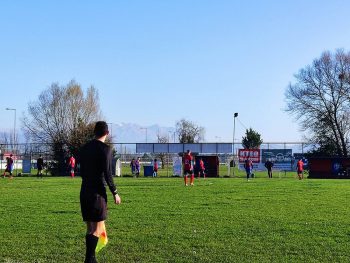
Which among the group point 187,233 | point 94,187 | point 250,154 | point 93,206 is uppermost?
point 250,154

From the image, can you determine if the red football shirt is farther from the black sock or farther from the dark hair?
the black sock

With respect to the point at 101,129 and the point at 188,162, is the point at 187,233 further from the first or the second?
the point at 188,162

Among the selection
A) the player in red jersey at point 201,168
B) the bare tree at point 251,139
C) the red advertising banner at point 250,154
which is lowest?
the player in red jersey at point 201,168

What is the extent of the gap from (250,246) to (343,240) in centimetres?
189

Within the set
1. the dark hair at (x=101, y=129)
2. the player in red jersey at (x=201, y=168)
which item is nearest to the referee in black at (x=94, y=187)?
the dark hair at (x=101, y=129)

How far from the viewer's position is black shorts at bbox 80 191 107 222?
279 inches

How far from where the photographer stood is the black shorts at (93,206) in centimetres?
707

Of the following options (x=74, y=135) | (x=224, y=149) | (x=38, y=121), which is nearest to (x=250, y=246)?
(x=224, y=149)

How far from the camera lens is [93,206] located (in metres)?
7.06

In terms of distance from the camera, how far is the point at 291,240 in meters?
9.34

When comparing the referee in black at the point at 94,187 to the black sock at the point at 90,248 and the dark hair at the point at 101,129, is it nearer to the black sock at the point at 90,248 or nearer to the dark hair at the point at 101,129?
the black sock at the point at 90,248

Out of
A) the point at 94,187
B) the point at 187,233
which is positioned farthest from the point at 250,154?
the point at 94,187

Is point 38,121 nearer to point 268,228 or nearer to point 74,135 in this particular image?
point 74,135

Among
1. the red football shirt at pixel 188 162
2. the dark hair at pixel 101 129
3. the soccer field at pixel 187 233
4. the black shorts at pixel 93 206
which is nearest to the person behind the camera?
the black shorts at pixel 93 206
